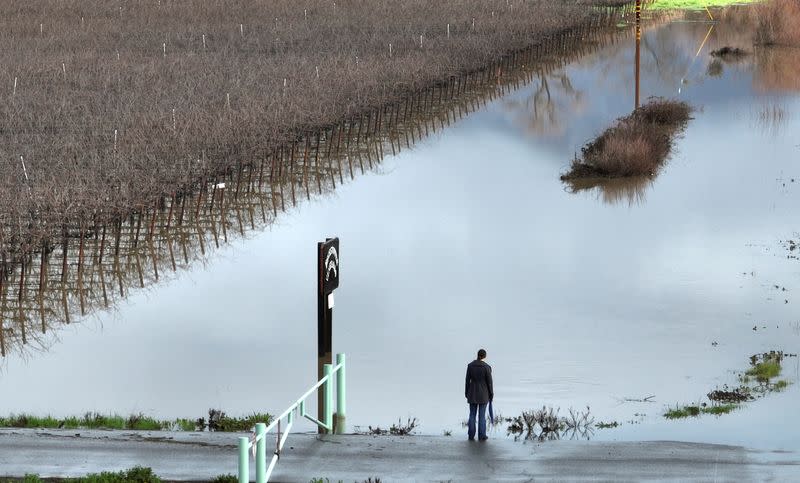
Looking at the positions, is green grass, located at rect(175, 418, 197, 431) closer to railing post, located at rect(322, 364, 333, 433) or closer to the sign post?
the sign post

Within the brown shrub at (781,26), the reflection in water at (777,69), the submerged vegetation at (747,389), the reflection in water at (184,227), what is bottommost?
the submerged vegetation at (747,389)

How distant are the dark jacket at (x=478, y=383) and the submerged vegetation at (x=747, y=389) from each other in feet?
12.2

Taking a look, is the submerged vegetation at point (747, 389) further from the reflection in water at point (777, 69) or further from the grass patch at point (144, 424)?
the reflection in water at point (777, 69)

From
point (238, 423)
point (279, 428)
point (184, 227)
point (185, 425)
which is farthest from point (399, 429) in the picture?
point (184, 227)

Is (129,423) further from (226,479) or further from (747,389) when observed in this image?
(747,389)

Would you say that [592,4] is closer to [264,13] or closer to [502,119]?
[264,13]

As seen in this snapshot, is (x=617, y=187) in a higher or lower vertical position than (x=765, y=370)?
higher

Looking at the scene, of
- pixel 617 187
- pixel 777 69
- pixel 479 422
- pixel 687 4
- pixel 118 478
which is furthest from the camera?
pixel 687 4

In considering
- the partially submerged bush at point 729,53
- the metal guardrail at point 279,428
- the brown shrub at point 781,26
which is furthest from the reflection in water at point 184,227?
the brown shrub at point 781,26

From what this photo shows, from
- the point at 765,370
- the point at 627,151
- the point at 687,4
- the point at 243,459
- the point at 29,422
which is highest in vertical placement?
the point at 687,4

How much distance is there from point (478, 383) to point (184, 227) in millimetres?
15406

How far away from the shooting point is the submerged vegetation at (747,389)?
19.4m

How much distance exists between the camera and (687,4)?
304 feet

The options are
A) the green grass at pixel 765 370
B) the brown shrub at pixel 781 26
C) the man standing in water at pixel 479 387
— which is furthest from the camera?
the brown shrub at pixel 781 26
